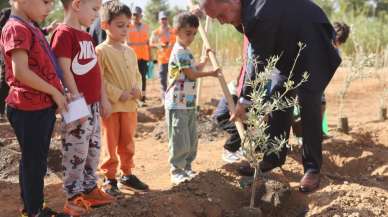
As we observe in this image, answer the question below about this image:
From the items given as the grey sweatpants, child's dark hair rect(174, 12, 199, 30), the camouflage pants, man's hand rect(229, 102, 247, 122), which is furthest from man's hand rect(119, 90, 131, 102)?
man's hand rect(229, 102, 247, 122)

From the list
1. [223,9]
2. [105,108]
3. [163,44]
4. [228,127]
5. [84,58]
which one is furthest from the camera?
[163,44]

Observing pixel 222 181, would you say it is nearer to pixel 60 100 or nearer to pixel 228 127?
pixel 228 127

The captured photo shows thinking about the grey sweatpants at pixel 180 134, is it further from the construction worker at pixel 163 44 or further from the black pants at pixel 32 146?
the construction worker at pixel 163 44

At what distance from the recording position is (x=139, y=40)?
9.03 metres

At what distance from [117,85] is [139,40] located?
17.5 feet

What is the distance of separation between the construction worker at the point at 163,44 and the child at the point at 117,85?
16.2ft

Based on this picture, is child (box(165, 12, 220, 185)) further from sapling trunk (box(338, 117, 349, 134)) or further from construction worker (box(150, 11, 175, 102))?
construction worker (box(150, 11, 175, 102))

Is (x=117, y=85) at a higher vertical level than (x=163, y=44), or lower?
lower

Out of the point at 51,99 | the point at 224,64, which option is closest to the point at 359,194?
the point at 51,99

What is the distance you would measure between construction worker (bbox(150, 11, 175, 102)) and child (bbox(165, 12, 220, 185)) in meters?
4.74

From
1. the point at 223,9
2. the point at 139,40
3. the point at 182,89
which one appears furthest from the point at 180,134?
the point at 139,40

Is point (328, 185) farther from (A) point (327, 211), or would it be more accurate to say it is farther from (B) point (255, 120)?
(B) point (255, 120)

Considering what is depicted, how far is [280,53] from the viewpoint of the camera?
3596 mm

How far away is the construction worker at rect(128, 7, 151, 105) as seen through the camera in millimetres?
8938
